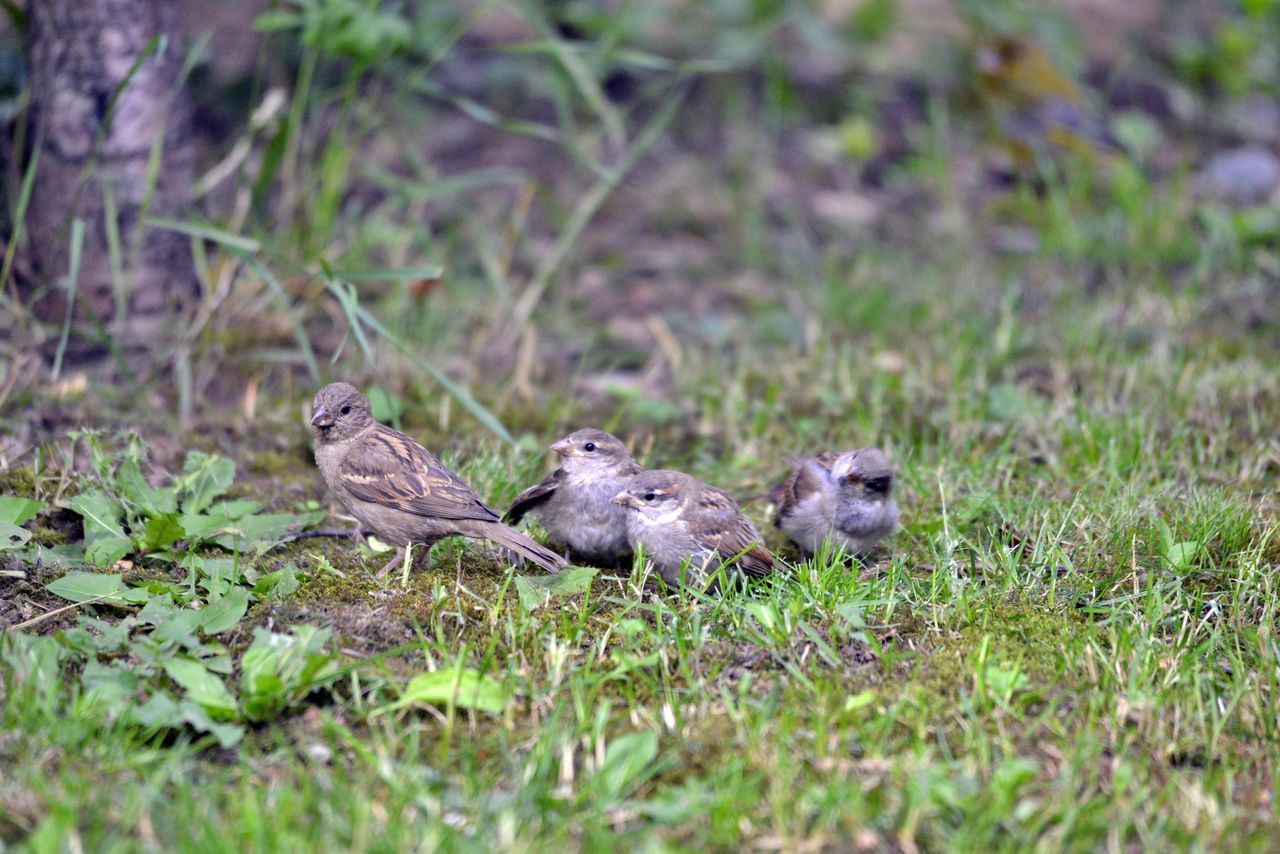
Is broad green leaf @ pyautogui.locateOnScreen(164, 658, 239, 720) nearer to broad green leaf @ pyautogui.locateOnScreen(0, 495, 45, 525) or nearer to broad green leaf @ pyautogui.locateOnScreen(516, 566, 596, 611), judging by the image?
broad green leaf @ pyautogui.locateOnScreen(516, 566, 596, 611)

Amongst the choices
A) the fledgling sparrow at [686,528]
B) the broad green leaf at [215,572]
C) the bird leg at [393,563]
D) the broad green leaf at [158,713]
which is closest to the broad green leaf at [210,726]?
the broad green leaf at [158,713]

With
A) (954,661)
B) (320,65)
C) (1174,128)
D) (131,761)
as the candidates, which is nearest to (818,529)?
(954,661)

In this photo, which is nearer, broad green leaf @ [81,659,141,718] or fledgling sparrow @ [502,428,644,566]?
broad green leaf @ [81,659,141,718]

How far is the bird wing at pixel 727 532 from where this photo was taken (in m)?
4.70

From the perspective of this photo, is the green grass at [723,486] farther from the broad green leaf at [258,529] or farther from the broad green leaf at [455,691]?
the broad green leaf at [258,529]

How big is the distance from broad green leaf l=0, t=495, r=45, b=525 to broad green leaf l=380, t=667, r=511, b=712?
72.9 inches

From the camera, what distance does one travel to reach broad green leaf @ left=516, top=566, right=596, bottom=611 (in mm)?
4285

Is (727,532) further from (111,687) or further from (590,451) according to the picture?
(111,687)

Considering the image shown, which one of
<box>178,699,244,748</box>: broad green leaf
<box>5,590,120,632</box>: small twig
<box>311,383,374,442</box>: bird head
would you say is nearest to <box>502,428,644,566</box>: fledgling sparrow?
<box>311,383,374,442</box>: bird head

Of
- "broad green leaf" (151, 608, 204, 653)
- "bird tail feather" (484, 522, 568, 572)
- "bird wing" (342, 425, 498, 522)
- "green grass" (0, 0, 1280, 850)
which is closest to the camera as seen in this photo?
"green grass" (0, 0, 1280, 850)

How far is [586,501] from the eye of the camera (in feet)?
16.3

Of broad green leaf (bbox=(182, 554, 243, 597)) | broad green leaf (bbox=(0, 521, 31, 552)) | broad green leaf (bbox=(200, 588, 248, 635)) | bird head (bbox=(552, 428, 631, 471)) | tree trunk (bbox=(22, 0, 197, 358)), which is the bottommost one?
bird head (bbox=(552, 428, 631, 471))

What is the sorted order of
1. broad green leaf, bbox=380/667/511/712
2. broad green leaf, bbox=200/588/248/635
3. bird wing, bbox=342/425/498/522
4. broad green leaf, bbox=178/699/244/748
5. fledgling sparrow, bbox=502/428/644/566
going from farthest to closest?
1. fledgling sparrow, bbox=502/428/644/566
2. bird wing, bbox=342/425/498/522
3. broad green leaf, bbox=200/588/248/635
4. broad green leaf, bbox=380/667/511/712
5. broad green leaf, bbox=178/699/244/748

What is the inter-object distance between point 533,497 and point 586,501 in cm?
22
